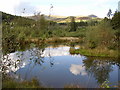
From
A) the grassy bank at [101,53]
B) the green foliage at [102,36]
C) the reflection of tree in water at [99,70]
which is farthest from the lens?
the green foliage at [102,36]

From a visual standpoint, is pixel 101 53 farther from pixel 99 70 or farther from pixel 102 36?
pixel 99 70

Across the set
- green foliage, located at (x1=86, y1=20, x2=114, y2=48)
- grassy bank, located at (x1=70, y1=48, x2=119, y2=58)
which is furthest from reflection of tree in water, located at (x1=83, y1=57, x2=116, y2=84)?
green foliage, located at (x1=86, y1=20, x2=114, y2=48)

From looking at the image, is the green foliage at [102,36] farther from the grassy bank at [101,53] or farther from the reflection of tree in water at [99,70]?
the reflection of tree in water at [99,70]

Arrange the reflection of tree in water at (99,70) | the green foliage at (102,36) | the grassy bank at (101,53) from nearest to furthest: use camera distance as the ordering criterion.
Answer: the reflection of tree in water at (99,70) → the grassy bank at (101,53) → the green foliage at (102,36)

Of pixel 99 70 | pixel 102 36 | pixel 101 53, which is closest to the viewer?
pixel 99 70

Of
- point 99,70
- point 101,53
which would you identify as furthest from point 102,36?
point 99,70

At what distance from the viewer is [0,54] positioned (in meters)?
4.61

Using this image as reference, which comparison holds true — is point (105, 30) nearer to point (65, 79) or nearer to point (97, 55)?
point (97, 55)

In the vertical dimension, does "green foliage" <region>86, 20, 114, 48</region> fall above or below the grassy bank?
above

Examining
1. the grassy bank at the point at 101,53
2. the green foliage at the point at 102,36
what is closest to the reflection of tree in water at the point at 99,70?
the grassy bank at the point at 101,53

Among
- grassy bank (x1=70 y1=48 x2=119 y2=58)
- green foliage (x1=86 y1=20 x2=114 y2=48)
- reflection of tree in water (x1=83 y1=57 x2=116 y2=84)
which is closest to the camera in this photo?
reflection of tree in water (x1=83 y1=57 x2=116 y2=84)

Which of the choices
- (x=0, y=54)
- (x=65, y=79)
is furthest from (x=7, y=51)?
(x=65, y=79)

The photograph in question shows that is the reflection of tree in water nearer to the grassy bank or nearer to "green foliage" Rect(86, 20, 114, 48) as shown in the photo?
the grassy bank

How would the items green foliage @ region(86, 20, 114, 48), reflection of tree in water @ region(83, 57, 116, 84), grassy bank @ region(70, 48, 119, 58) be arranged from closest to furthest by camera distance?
reflection of tree in water @ region(83, 57, 116, 84) → grassy bank @ region(70, 48, 119, 58) → green foliage @ region(86, 20, 114, 48)
